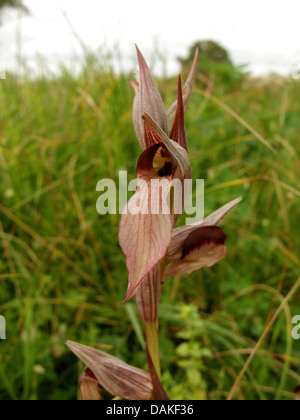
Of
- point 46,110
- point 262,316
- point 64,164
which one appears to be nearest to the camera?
point 262,316

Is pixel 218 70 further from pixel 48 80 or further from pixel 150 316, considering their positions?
pixel 150 316

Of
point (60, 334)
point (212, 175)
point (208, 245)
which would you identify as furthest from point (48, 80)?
point (208, 245)

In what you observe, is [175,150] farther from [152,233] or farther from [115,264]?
[115,264]

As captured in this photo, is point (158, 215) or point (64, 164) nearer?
point (158, 215)

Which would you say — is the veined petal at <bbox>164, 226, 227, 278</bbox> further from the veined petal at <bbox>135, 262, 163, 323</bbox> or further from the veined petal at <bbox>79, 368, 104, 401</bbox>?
the veined petal at <bbox>79, 368, 104, 401</bbox>

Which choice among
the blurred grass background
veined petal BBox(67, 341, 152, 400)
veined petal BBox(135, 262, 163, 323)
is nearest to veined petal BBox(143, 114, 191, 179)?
veined petal BBox(135, 262, 163, 323)

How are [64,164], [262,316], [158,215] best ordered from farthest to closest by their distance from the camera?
[64,164] → [262,316] → [158,215]

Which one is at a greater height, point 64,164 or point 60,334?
point 64,164

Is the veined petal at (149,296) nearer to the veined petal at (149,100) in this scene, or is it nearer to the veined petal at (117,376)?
the veined petal at (117,376)

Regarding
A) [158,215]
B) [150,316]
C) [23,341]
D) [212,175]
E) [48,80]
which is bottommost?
[23,341]
